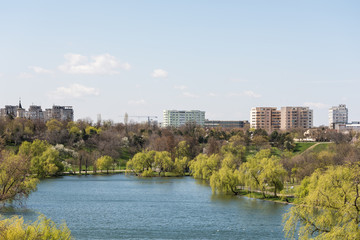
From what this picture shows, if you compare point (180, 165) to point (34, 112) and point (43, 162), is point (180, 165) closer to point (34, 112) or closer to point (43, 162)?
point (43, 162)

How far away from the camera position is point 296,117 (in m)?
168

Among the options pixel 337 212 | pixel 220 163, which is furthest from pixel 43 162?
pixel 337 212

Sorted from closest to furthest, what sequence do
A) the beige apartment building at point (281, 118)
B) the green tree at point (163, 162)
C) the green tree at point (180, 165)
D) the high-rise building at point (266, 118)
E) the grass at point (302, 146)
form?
the green tree at point (163, 162) → the green tree at point (180, 165) → the grass at point (302, 146) → the beige apartment building at point (281, 118) → the high-rise building at point (266, 118)

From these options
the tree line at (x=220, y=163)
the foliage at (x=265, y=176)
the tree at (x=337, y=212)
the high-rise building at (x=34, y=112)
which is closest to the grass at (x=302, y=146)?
the tree line at (x=220, y=163)

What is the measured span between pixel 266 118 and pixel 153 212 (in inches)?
5372

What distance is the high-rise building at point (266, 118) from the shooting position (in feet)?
563

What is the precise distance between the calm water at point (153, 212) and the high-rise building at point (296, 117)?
4458 inches

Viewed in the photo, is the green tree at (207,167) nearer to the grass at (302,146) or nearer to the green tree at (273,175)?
the green tree at (273,175)

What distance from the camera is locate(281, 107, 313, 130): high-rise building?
166750 millimetres

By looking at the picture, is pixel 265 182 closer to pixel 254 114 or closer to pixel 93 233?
pixel 93 233

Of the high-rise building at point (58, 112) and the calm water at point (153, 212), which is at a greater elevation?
the high-rise building at point (58, 112)

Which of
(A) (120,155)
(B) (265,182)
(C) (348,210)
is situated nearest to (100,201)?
(B) (265,182)

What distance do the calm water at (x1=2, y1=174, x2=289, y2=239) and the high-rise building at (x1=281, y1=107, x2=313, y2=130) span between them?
113 metres

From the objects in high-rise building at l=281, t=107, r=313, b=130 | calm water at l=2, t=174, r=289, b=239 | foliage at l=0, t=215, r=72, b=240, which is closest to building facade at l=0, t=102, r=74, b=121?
high-rise building at l=281, t=107, r=313, b=130
